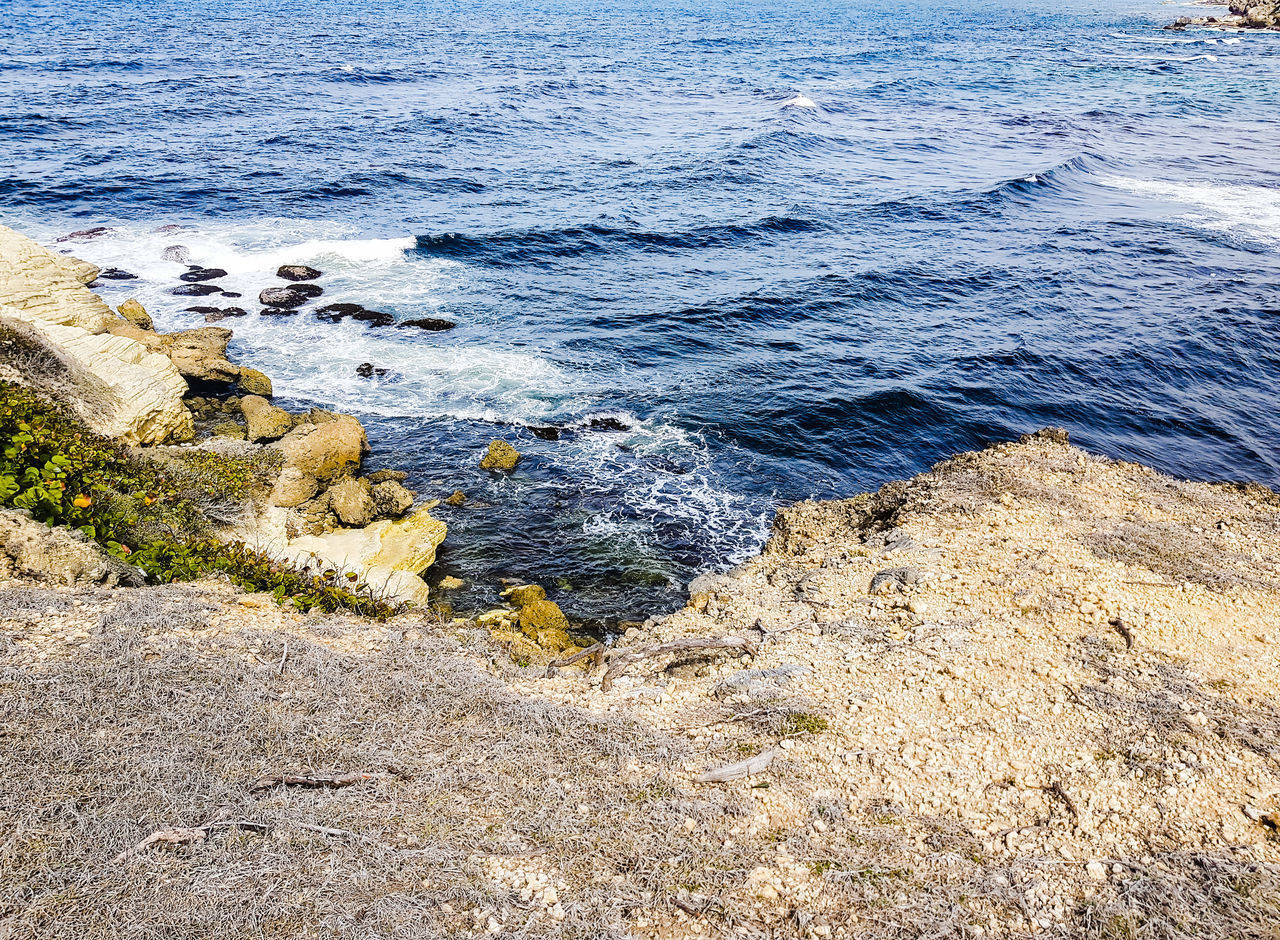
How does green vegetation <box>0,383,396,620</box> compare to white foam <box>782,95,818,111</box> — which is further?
white foam <box>782,95,818,111</box>

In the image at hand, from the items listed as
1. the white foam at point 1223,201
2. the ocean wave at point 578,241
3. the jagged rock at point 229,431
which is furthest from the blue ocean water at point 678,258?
the jagged rock at point 229,431

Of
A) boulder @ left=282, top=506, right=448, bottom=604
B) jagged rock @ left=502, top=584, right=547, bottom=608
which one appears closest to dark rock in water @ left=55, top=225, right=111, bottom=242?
boulder @ left=282, top=506, right=448, bottom=604

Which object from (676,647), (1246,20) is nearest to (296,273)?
(676,647)

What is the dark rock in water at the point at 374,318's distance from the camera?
26.2 metres

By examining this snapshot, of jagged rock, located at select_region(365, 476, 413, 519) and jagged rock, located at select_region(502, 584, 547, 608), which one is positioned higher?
jagged rock, located at select_region(365, 476, 413, 519)

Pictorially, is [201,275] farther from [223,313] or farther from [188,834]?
[188,834]

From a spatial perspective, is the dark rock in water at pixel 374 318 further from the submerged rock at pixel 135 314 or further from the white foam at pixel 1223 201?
the white foam at pixel 1223 201

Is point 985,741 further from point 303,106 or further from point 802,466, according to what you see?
point 303,106

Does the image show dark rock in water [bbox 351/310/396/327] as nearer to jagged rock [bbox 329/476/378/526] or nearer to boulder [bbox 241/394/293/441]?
boulder [bbox 241/394/293/441]

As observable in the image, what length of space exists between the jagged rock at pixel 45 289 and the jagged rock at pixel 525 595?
13044 mm

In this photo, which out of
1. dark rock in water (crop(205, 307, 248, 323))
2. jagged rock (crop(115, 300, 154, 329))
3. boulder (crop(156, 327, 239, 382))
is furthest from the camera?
dark rock in water (crop(205, 307, 248, 323))

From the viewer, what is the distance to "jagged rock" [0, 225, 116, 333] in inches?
736

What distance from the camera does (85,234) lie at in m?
31.7

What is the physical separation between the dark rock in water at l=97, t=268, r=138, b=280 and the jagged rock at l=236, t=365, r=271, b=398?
11274 mm
